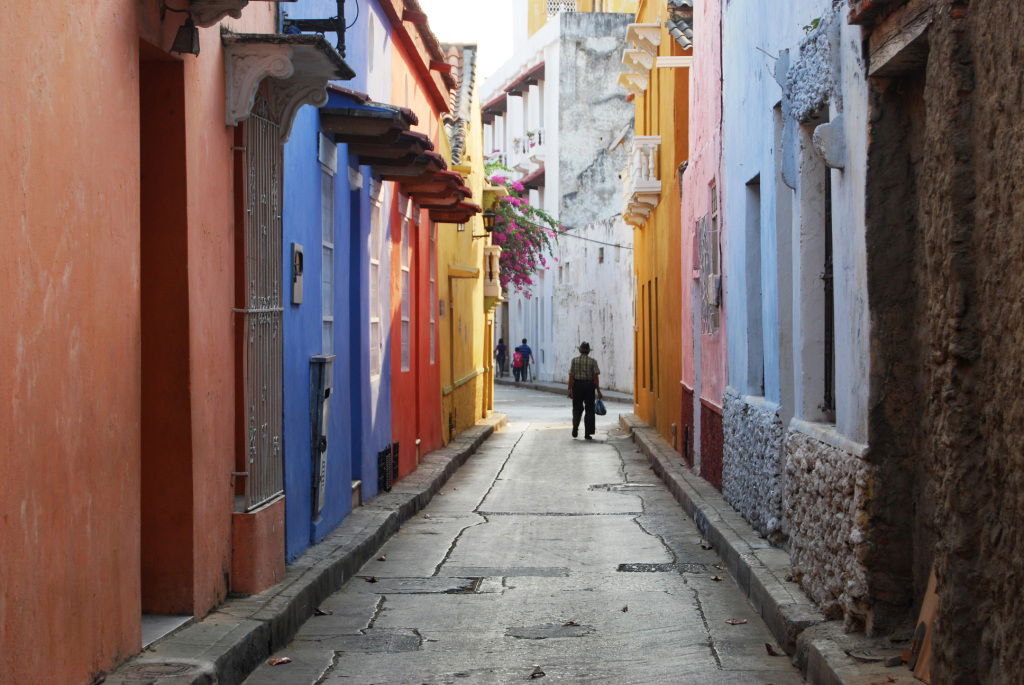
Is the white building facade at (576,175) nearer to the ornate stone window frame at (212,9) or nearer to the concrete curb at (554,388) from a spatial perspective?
the concrete curb at (554,388)

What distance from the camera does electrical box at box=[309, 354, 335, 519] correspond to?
1073 centimetres

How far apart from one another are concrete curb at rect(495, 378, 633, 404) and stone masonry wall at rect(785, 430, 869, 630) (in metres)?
31.5

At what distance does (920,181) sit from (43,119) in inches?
153

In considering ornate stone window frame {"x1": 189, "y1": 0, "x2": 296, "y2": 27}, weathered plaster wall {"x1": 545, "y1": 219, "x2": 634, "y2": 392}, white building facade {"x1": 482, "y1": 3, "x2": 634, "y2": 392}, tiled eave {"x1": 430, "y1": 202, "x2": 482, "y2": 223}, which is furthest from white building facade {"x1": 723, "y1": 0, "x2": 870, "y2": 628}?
white building facade {"x1": 482, "y1": 3, "x2": 634, "y2": 392}

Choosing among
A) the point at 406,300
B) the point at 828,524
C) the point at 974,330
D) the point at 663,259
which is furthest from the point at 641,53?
the point at 974,330

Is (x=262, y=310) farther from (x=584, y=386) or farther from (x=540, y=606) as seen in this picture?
(x=584, y=386)

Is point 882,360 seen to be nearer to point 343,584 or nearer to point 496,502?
point 343,584

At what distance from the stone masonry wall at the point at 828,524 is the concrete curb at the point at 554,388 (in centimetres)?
3149

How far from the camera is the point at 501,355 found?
6275 cm

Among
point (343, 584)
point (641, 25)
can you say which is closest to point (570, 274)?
point (641, 25)

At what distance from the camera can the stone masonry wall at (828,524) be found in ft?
23.5

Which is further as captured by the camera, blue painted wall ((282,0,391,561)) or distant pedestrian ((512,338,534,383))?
distant pedestrian ((512,338,534,383))

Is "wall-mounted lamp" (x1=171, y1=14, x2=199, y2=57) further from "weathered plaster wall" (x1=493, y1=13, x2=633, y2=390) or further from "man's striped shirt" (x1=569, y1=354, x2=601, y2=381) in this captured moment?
→ "weathered plaster wall" (x1=493, y1=13, x2=633, y2=390)

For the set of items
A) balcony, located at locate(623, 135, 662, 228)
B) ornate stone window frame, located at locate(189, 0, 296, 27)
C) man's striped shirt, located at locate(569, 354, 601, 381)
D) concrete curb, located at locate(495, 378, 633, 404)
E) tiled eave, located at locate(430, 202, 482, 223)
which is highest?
balcony, located at locate(623, 135, 662, 228)
